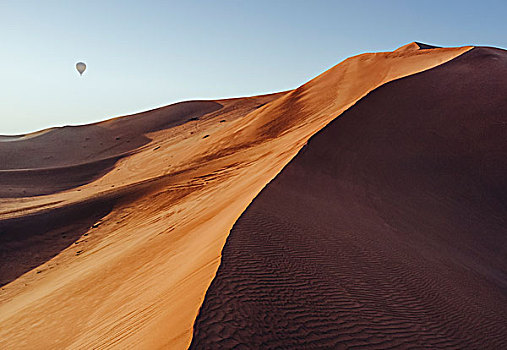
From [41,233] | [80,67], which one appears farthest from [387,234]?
[80,67]

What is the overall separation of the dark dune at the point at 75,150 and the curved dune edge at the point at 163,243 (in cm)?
439

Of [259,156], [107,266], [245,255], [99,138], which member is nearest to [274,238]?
[245,255]

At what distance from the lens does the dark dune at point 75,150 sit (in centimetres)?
2416

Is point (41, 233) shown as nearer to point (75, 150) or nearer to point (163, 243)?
point (163, 243)

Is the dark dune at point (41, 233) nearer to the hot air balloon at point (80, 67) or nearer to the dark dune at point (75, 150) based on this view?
the dark dune at point (75, 150)

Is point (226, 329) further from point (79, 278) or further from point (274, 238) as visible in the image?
point (79, 278)

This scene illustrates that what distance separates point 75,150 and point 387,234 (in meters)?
34.0

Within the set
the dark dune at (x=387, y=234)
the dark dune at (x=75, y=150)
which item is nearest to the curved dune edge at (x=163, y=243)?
the dark dune at (x=387, y=234)

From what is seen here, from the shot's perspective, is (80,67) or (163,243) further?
(80,67)

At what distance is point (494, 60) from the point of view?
1578 cm

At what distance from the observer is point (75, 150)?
37094mm

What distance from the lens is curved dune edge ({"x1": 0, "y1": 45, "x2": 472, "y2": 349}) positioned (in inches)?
185

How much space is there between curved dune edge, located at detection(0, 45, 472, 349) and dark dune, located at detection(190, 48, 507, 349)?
46 centimetres

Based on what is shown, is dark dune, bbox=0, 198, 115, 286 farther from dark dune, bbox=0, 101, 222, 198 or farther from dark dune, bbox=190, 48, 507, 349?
dark dune, bbox=190, 48, 507, 349
